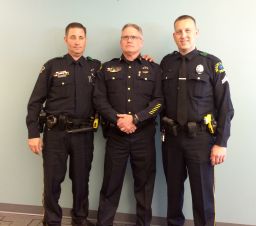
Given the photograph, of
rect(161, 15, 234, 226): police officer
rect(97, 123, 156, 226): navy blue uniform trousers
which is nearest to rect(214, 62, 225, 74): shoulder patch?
rect(161, 15, 234, 226): police officer

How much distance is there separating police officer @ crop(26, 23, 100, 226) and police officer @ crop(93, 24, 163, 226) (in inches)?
6.4

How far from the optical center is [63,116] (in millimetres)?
2229

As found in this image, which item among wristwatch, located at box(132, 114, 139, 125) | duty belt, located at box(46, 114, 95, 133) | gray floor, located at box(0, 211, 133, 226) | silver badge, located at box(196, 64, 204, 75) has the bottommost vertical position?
gray floor, located at box(0, 211, 133, 226)

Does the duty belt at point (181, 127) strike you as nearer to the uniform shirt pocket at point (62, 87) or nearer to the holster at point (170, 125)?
the holster at point (170, 125)

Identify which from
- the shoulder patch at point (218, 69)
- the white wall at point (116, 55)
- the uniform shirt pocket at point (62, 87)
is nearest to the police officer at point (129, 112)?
the uniform shirt pocket at point (62, 87)

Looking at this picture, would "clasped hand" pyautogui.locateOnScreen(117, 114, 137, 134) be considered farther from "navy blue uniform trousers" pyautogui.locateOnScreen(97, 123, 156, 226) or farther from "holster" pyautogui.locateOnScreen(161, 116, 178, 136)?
"holster" pyautogui.locateOnScreen(161, 116, 178, 136)

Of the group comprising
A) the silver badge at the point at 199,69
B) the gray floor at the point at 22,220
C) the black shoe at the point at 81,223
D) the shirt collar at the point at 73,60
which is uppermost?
the shirt collar at the point at 73,60

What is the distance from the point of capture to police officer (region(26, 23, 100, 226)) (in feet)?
7.40

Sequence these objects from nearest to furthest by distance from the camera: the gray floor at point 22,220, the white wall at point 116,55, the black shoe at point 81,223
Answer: the white wall at point 116,55, the black shoe at point 81,223, the gray floor at point 22,220

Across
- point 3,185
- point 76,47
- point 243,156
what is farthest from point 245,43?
point 3,185

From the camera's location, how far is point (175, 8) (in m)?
2.42

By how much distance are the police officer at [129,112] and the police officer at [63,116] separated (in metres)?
0.16

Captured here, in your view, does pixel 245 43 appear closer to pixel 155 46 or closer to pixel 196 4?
pixel 196 4

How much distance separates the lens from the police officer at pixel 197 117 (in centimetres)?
204
